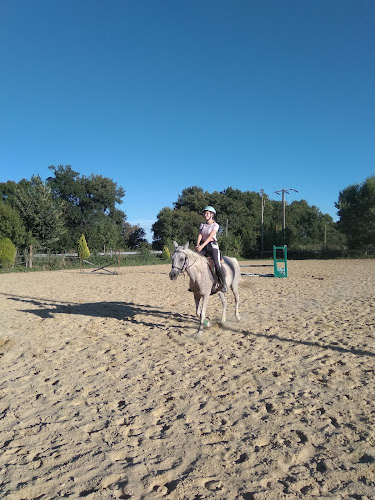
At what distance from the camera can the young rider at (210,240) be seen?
6404 mm

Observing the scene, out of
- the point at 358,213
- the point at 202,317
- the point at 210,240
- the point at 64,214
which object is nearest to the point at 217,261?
the point at 210,240

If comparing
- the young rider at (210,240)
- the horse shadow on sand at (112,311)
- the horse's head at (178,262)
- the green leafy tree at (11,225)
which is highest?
the green leafy tree at (11,225)

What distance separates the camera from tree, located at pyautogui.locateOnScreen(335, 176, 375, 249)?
125 ft

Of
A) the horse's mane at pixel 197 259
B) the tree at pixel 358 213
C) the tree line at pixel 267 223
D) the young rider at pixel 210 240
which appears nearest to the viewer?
the horse's mane at pixel 197 259

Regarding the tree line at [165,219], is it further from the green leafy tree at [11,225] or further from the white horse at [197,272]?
the white horse at [197,272]

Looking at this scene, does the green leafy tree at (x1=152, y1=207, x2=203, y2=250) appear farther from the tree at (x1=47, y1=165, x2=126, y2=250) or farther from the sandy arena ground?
the sandy arena ground

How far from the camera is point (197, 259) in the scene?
6.23m

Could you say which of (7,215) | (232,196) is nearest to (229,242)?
(232,196)

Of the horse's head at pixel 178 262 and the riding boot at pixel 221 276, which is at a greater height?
the horse's head at pixel 178 262

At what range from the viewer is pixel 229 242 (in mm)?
42406

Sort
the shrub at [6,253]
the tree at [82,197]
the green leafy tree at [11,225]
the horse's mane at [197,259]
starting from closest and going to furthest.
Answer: the horse's mane at [197,259] < the shrub at [6,253] < the green leafy tree at [11,225] < the tree at [82,197]

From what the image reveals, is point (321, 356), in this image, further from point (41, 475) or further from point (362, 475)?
point (41, 475)

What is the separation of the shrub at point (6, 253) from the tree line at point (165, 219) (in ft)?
4.01

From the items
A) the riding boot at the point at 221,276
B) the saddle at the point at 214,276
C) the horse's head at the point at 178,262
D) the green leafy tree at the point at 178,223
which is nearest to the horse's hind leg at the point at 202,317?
the saddle at the point at 214,276
